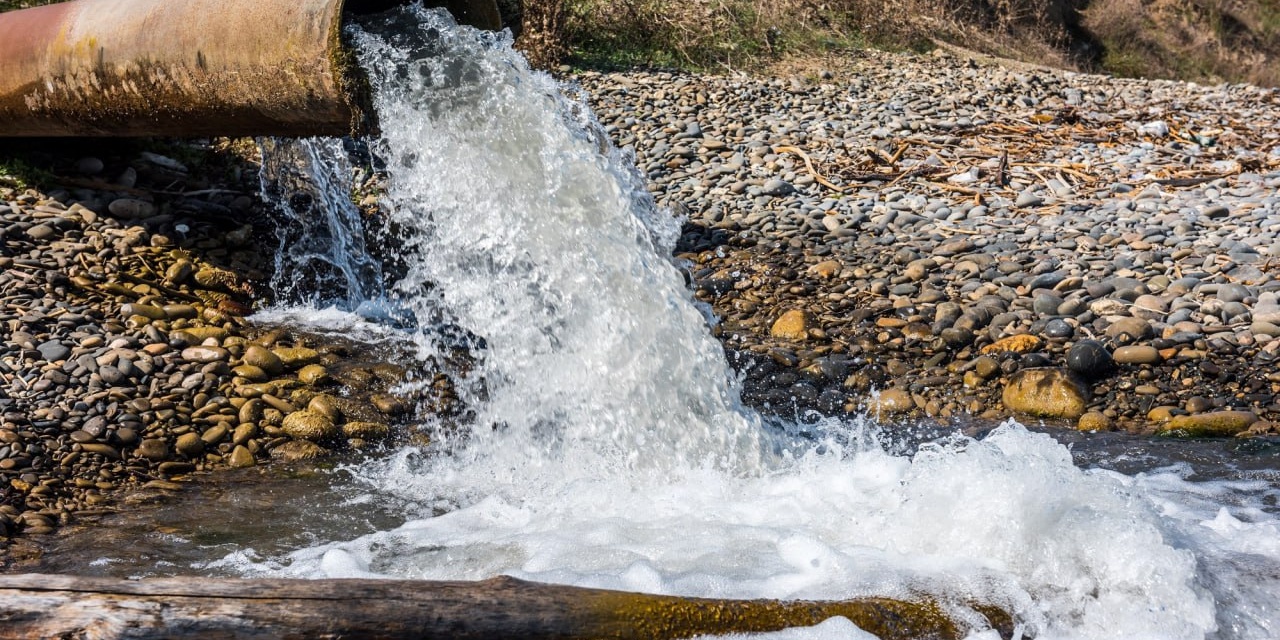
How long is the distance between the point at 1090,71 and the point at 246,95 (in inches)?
567

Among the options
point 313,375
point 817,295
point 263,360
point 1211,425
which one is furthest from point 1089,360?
point 263,360

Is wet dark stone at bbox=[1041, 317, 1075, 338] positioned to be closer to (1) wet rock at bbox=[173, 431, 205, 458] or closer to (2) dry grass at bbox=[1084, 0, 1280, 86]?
(1) wet rock at bbox=[173, 431, 205, 458]

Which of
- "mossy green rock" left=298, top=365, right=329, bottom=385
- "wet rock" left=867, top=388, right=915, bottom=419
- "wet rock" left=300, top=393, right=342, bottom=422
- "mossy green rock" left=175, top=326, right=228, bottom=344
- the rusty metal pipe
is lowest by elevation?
"wet rock" left=867, top=388, right=915, bottom=419

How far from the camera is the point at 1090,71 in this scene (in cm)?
1605

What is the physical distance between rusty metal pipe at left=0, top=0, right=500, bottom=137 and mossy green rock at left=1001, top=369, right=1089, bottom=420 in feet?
10.9

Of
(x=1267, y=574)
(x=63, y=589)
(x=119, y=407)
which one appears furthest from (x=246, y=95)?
(x=1267, y=574)

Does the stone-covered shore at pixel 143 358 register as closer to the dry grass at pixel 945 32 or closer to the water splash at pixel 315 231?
the water splash at pixel 315 231

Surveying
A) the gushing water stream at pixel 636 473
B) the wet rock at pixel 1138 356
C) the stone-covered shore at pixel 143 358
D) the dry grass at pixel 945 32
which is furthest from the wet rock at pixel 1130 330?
the dry grass at pixel 945 32

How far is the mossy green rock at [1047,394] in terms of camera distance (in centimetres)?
534

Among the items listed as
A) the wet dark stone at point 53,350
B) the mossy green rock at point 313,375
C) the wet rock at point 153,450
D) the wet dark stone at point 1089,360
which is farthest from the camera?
the wet dark stone at point 1089,360

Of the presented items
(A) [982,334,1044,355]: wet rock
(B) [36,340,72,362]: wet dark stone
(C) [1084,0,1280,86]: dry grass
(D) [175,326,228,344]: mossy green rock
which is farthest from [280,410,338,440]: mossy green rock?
(C) [1084,0,1280,86]: dry grass

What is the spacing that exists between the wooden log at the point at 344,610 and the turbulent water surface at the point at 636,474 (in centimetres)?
48

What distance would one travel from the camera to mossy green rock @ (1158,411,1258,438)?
4969 millimetres

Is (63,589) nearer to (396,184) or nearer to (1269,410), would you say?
(396,184)
